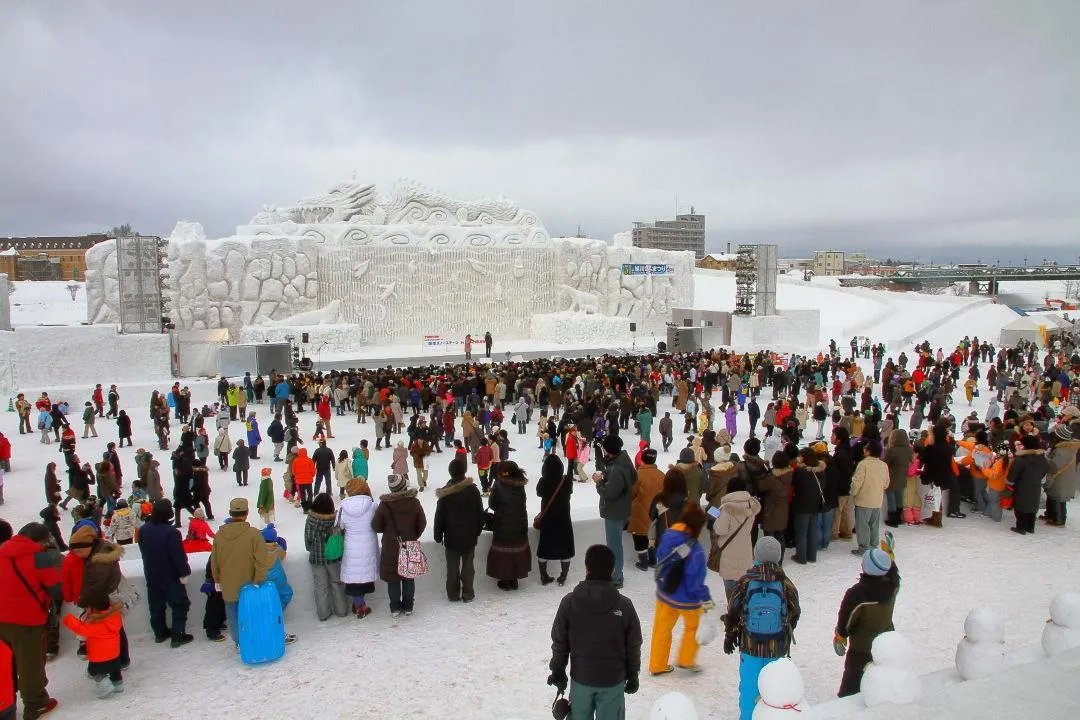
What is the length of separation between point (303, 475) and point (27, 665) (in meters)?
4.50

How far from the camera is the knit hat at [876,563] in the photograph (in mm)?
3289

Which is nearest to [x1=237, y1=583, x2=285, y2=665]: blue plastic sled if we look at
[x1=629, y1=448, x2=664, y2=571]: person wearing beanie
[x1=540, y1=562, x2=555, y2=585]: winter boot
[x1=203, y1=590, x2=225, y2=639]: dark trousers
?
[x1=203, y1=590, x2=225, y2=639]: dark trousers

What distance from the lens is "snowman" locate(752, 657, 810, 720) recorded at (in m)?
2.51

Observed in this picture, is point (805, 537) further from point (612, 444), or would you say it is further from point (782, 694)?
point (782, 694)

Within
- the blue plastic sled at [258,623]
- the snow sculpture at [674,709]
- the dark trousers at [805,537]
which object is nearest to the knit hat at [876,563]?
the snow sculpture at [674,709]

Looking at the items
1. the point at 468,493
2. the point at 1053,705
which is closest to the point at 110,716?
the point at 468,493

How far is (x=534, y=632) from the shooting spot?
14.7ft

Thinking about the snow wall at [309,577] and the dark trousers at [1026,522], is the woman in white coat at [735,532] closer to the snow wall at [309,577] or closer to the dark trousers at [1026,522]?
the snow wall at [309,577]

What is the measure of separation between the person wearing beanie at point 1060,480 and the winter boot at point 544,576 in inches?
Result: 175

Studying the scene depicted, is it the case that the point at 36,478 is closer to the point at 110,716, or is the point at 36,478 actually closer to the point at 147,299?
the point at 110,716

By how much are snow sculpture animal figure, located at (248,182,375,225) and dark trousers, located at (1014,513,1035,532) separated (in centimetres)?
2345

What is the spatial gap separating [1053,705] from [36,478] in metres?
11.4

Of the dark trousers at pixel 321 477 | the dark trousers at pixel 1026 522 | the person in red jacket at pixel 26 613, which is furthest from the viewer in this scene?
the dark trousers at pixel 321 477

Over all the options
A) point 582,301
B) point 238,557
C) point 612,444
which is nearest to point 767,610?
point 612,444
